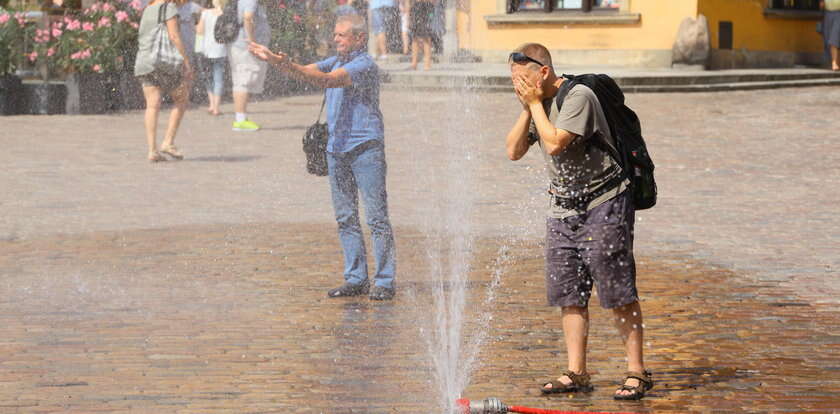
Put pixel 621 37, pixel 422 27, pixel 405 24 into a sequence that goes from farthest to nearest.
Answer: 1. pixel 405 24
2. pixel 621 37
3. pixel 422 27

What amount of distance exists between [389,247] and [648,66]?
20391 millimetres

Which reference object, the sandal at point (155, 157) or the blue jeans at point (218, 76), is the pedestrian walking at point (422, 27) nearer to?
the blue jeans at point (218, 76)

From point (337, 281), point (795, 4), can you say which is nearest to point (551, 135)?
point (337, 281)

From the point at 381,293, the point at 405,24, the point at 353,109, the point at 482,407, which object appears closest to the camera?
the point at 482,407

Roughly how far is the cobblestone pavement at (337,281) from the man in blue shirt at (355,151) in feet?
0.83

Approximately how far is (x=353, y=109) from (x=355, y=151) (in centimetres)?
22

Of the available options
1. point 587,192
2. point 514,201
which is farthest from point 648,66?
point 587,192

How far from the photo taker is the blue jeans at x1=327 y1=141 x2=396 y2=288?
7.35m

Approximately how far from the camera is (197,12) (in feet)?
64.1

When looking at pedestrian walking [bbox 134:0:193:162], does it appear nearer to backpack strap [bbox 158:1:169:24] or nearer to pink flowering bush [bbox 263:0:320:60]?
backpack strap [bbox 158:1:169:24]

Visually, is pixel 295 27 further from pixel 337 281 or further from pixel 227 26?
pixel 337 281

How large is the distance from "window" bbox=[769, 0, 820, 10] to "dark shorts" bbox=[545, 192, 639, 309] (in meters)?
24.6

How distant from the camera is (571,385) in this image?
18.2 ft

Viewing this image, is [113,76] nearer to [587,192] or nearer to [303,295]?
[303,295]
